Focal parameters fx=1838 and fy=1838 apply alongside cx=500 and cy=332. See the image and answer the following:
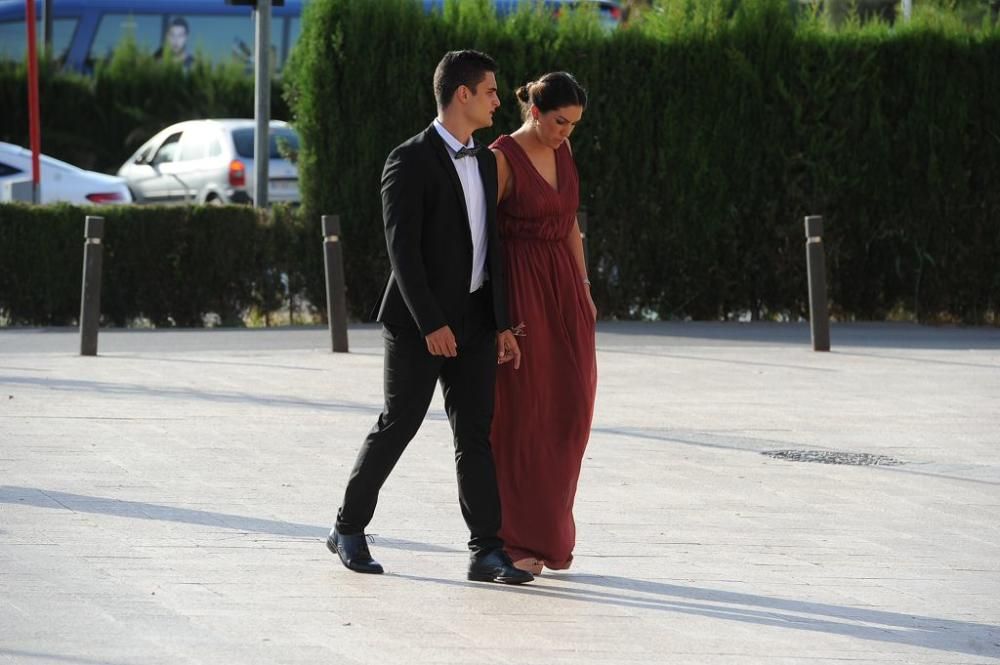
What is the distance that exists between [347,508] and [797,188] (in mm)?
11272

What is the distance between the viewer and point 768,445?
9.43 metres

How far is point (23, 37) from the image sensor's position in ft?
110

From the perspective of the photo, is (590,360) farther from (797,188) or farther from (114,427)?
(797,188)

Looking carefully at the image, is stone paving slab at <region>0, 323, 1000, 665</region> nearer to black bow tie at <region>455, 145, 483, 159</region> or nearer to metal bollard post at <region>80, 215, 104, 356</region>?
metal bollard post at <region>80, 215, 104, 356</region>

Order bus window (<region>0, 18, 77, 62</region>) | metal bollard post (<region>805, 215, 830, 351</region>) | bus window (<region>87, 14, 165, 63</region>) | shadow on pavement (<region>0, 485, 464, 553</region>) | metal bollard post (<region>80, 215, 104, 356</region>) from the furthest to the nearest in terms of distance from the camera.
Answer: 1. bus window (<region>0, 18, 77, 62</region>)
2. bus window (<region>87, 14, 165, 63</region>)
3. metal bollard post (<region>805, 215, 830, 351</region>)
4. metal bollard post (<region>80, 215, 104, 356</region>)
5. shadow on pavement (<region>0, 485, 464, 553</region>)

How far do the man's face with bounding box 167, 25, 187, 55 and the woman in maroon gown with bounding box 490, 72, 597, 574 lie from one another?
27670 millimetres

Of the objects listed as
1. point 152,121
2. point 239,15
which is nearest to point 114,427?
point 152,121

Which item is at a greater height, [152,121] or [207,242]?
[152,121]

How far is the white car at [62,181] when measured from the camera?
77.9 feet

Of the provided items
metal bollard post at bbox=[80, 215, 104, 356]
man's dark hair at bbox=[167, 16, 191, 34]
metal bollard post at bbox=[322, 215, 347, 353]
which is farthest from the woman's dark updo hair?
man's dark hair at bbox=[167, 16, 191, 34]

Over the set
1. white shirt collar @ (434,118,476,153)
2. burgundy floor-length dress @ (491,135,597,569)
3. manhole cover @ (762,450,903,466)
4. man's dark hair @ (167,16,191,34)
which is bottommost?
manhole cover @ (762,450,903,466)

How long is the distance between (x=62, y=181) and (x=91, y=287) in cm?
1087

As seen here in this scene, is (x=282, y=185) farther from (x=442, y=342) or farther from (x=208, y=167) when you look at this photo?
(x=442, y=342)

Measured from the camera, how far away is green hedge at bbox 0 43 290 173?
3052 centimetres
